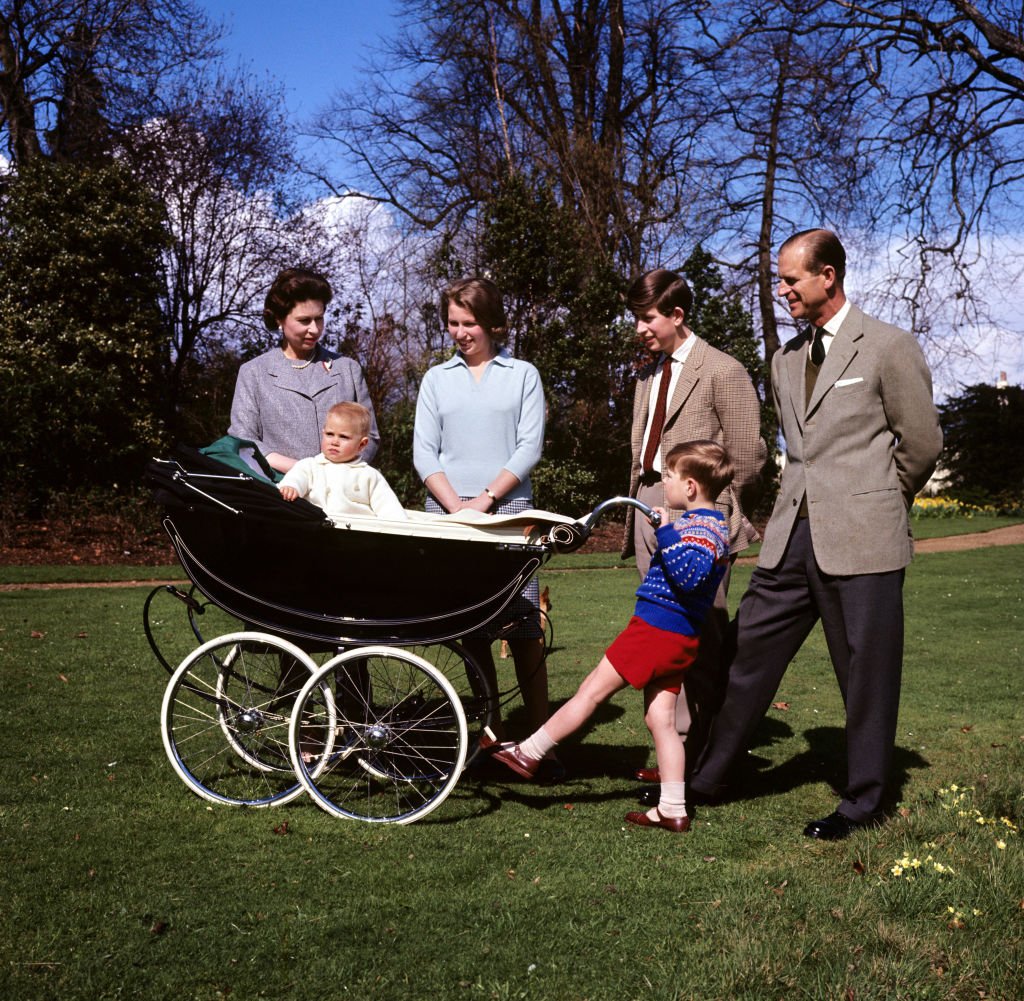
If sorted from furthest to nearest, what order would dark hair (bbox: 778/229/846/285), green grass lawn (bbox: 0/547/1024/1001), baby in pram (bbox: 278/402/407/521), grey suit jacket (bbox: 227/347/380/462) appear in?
grey suit jacket (bbox: 227/347/380/462) → baby in pram (bbox: 278/402/407/521) → dark hair (bbox: 778/229/846/285) → green grass lawn (bbox: 0/547/1024/1001)

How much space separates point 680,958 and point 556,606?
789 cm

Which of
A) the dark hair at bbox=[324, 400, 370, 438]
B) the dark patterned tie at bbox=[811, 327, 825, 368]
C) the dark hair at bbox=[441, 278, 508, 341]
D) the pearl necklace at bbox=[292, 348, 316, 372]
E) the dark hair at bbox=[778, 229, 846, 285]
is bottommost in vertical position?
the dark hair at bbox=[324, 400, 370, 438]

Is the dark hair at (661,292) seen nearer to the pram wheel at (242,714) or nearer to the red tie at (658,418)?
the red tie at (658,418)

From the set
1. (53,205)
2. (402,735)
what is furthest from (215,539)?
(53,205)

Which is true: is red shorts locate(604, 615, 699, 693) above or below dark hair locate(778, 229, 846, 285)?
below

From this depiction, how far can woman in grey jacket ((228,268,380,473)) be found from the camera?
15.3ft

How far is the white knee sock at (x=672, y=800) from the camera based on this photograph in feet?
13.1

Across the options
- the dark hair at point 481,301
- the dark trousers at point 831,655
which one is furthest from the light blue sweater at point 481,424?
the dark trousers at point 831,655

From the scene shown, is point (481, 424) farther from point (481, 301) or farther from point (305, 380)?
point (305, 380)

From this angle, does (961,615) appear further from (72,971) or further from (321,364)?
(72,971)

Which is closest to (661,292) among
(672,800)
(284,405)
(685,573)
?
(685,573)

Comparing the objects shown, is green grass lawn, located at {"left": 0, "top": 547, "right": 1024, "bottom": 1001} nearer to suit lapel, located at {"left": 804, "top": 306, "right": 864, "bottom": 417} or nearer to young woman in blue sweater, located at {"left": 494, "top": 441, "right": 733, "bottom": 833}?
young woman in blue sweater, located at {"left": 494, "top": 441, "right": 733, "bottom": 833}

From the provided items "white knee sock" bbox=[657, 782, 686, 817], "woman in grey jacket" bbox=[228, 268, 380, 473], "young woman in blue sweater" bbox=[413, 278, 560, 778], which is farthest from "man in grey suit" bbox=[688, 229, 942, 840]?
"woman in grey jacket" bbox=[228, 268, 380, 473]

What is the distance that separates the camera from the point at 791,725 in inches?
236
